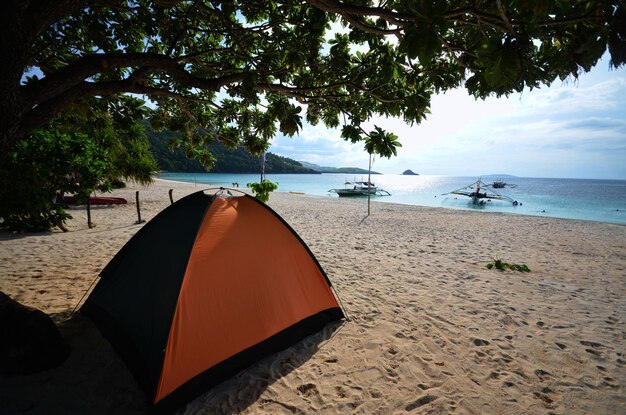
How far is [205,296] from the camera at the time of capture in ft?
9.82

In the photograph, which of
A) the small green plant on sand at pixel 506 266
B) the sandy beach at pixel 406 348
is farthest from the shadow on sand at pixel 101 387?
the small green plant on sand at pixel 506 266

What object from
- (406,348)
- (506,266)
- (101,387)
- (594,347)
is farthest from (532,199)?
(101,387)

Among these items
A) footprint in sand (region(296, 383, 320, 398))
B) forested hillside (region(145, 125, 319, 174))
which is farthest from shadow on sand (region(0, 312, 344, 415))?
forested hillside (region(145, 125, 319, 174))

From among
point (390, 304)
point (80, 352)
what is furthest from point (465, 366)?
point (80, 352)

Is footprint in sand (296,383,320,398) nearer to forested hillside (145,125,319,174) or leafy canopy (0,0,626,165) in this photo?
leafy canopy (0,0,626,165)

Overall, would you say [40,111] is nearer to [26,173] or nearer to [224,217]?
[224,217]

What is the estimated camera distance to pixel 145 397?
2682 mm

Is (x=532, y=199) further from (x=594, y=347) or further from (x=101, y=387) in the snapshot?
(x=101, y=387)

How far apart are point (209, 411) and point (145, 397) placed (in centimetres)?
72

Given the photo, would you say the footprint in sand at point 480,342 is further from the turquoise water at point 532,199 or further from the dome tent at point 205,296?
the turquoise water at point 532,199

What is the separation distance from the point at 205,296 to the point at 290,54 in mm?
3155

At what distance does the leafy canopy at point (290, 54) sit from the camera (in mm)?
1609

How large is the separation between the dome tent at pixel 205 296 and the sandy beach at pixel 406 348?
0.23m

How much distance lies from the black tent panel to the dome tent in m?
0.01
